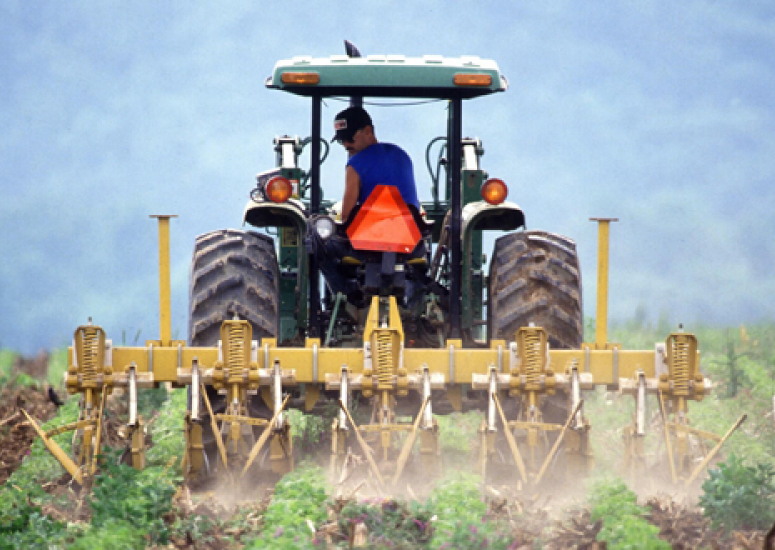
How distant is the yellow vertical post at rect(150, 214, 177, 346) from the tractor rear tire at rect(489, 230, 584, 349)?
218 cm

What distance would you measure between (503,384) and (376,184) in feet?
5.81

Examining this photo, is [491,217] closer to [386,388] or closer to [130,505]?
[386,388]

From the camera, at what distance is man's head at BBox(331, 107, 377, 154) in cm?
889

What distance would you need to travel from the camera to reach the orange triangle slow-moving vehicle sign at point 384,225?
28.0ft

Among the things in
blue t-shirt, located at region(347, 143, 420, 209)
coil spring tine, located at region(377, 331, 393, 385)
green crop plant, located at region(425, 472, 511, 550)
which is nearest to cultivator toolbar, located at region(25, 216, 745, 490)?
coil spring tine, located at region(377, 331, 393, 385)

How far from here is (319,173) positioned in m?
8.85

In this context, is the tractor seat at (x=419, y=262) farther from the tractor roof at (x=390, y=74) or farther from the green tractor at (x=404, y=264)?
the tractor roof at (x=390, y=74)

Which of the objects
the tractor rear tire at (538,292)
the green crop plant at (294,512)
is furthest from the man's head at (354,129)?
the green crop plant at (294,512)

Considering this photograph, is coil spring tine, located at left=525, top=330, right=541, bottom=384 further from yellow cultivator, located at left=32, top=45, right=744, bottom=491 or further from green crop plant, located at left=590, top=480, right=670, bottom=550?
green crop plant, located at left=590, top=480, right=670, bottom=550

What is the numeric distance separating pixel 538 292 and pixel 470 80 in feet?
4.89

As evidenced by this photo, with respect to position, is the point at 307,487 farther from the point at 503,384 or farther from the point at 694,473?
the point at 694,473

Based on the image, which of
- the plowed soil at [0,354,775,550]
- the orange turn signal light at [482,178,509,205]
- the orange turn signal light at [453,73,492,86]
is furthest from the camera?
the orange turn signal light at [482,178,509,205]

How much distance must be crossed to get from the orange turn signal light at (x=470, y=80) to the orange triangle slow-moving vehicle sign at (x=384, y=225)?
880mm

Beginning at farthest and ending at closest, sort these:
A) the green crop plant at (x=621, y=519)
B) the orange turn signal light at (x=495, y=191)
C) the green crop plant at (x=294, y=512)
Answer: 1. the orange turn signal light at (x=495, y=191)
2. the green crop plant at (x=294, y=512)
3. the green crop plant at (x=621, y=519)
